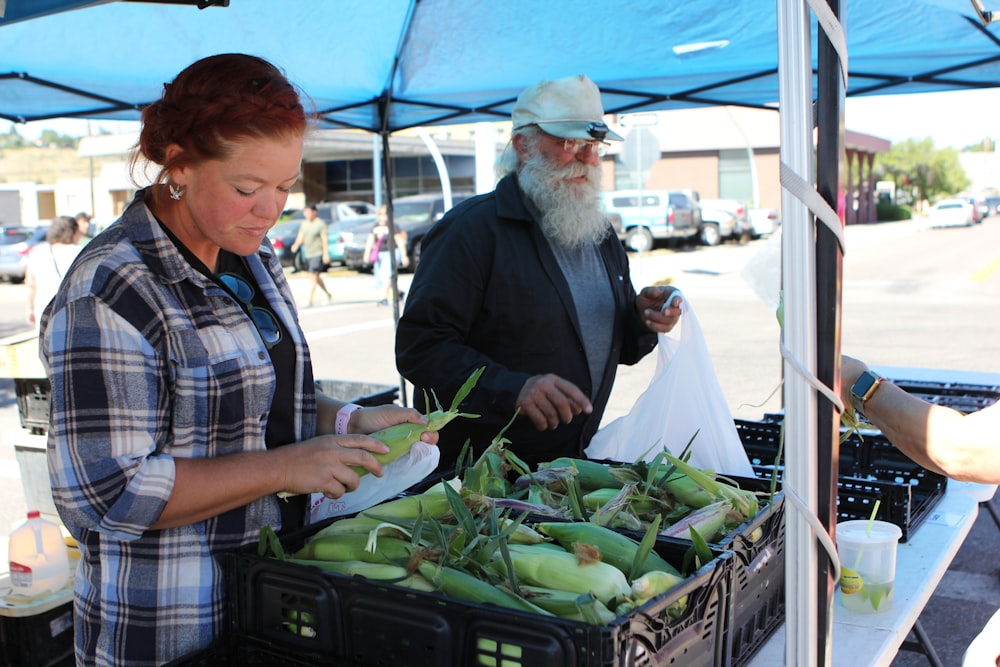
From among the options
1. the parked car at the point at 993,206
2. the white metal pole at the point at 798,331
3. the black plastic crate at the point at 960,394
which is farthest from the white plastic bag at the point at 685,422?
the parked car at the point at 993,206

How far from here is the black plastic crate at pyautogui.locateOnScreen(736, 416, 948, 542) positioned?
2.33 metres

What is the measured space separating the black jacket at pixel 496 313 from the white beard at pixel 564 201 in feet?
0.22

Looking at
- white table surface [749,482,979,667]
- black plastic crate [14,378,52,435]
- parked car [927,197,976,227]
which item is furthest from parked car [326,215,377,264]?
parked car [927,197,976,227]

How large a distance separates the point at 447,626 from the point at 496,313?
66.6 inches

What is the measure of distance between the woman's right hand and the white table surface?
0.84 meters

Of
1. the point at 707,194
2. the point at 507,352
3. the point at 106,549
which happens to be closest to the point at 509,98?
the point at 507,352

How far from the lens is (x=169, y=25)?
3.72 meters

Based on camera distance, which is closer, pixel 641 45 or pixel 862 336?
pixel 641 45

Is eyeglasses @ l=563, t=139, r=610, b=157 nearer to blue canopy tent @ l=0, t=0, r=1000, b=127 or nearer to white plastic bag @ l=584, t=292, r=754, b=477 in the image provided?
white plastic bag @ l=584, t=292, r=754, b=477

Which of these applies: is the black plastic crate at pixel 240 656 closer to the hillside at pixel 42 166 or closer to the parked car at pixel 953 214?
the parked car at pixel 953 214

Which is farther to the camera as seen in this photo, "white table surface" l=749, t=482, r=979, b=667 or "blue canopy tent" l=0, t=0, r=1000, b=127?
"blue canopy tent" l=0, t=0, r=1000, b=127

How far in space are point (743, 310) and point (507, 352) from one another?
12.4 metres

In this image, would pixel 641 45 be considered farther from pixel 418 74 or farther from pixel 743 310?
pixel 743 310

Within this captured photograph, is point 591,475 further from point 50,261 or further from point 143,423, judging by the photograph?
point 50,261
